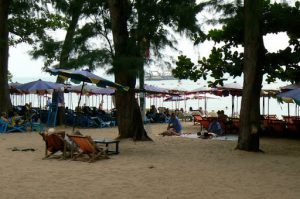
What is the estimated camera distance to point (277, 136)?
706 inches

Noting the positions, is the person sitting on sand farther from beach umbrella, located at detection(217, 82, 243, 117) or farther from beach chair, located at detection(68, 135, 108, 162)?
beach chair, located at detection(68, 135, 108, 162)

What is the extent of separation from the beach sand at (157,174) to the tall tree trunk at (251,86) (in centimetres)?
56

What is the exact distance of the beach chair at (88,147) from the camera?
32.8 ft

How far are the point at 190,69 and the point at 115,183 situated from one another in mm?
8294

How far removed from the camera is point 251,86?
41.3ft

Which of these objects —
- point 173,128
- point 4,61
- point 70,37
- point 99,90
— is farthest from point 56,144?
point 99,90

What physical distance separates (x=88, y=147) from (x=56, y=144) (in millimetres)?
843

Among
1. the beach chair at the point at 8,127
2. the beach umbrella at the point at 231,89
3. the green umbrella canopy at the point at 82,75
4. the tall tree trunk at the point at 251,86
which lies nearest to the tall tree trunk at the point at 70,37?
the green umbrella canopy at the point at 82,75

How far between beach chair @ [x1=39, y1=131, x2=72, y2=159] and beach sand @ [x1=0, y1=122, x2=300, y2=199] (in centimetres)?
29

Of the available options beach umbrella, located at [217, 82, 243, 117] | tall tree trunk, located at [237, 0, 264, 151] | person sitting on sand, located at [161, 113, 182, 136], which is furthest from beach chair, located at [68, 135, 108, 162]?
beach umbrella, located at [217, 82, 243, 117]

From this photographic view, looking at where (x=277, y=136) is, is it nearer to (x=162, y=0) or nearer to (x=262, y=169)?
(x=162, y=0)

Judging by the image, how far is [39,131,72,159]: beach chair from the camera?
1037 centimetres

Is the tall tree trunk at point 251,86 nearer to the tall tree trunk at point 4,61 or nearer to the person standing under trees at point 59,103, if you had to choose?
the person standing under trees at point 59,103

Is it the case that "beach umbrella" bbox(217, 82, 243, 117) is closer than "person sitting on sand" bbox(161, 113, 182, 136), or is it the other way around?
"person sitting on sand" bbox(161, 113, 182, 136)
